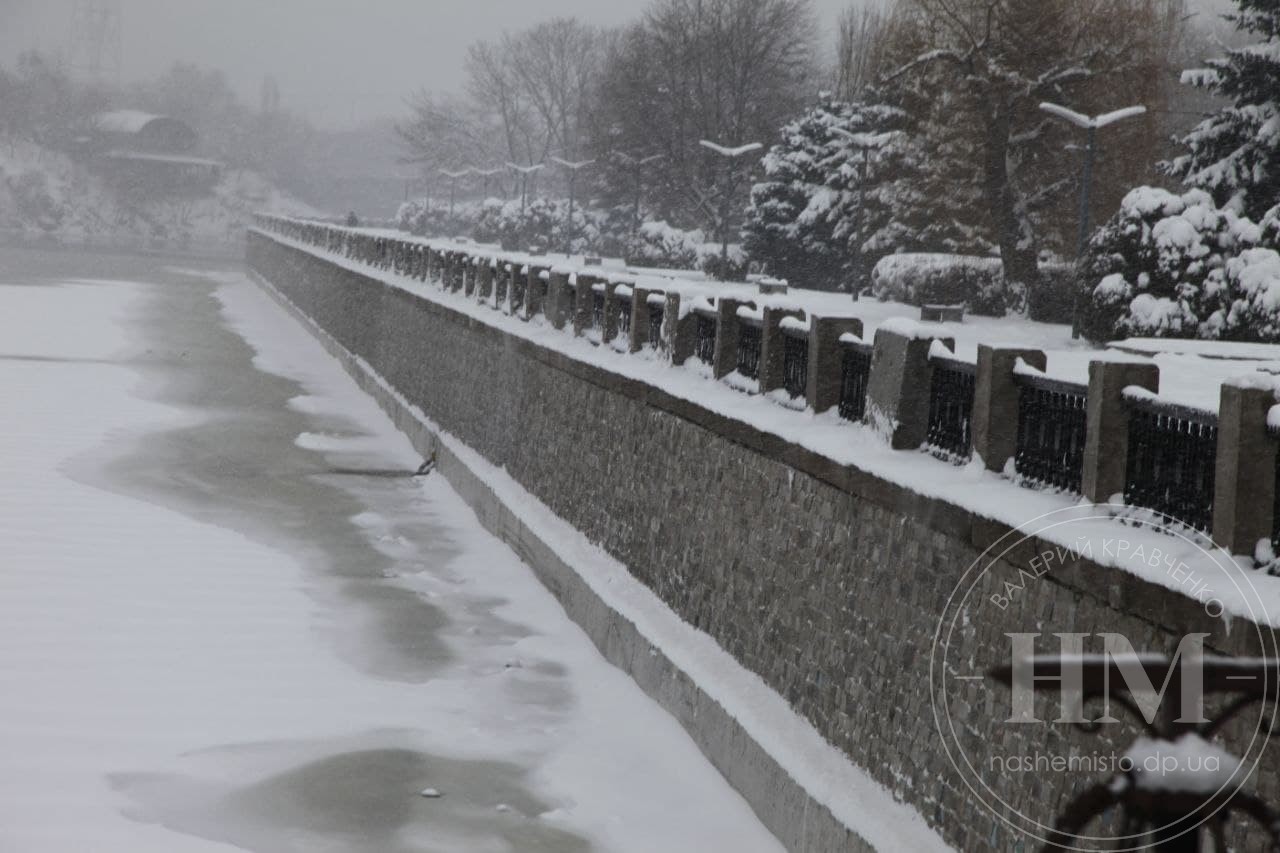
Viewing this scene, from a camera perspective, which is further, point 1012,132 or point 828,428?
point 1012,132

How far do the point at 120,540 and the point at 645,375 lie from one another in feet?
20.1

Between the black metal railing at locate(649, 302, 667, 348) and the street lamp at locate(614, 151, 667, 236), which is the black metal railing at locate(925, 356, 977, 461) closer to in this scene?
the black metal railing at locate(649, 302, 667, 348)

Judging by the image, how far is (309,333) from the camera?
161 ft

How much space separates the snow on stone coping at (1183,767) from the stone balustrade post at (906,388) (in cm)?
381

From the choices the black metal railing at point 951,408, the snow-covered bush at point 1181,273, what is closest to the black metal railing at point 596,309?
the black metal railing at point 951,408

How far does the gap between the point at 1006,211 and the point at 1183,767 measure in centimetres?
3780

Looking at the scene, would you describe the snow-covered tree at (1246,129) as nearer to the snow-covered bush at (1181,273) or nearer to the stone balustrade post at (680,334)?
the snow-covered bush at (1181,273)

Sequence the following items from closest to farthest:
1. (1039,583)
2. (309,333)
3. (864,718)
Result: (1039,583), (864,718), (309,333)

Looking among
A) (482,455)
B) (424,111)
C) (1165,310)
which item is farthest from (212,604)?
(424,111)

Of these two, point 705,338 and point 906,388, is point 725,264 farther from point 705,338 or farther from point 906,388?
point 906,388

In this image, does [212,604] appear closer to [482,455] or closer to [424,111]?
[482,455]

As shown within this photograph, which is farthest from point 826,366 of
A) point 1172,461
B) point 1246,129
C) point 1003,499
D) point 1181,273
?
point 1246,129

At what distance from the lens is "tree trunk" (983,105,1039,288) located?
135ft

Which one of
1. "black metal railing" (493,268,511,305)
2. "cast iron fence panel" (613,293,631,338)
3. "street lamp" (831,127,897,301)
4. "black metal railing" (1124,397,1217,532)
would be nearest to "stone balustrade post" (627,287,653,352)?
"cast iron fence panel" (613,293,631,338)
